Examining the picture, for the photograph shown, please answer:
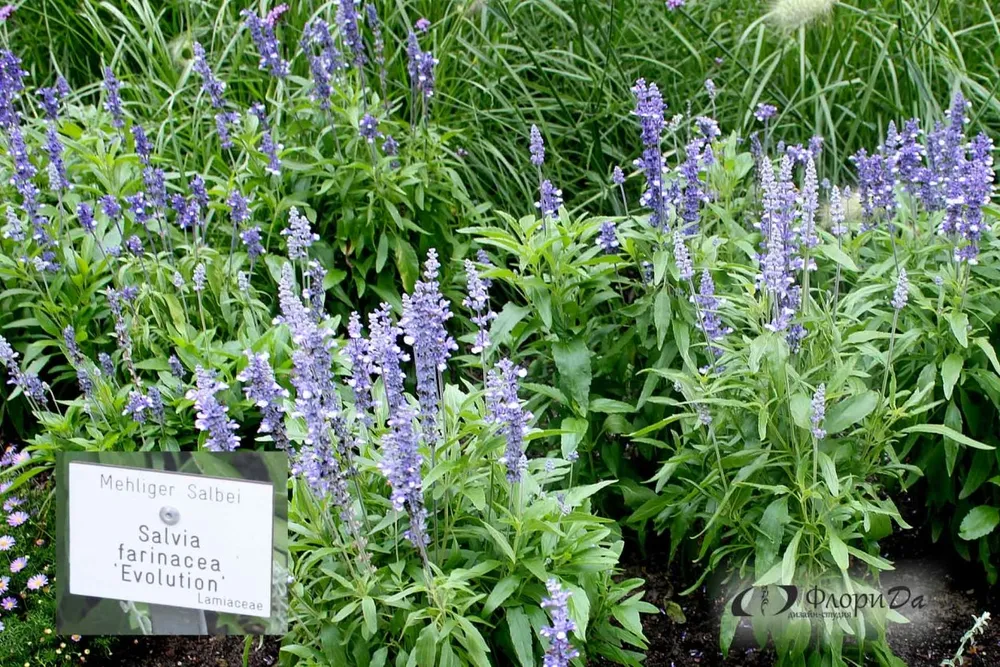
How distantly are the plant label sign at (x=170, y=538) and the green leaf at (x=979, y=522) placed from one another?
2.13m

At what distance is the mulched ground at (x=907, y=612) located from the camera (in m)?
3.49

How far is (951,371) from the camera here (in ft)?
10.4

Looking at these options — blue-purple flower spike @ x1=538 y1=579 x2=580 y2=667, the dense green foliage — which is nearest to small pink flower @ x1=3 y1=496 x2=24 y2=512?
the dense green foliage

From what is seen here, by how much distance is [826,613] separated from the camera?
3.03 meters

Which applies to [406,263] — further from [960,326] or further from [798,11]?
[960,326]

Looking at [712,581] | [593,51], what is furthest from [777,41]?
[712,581]

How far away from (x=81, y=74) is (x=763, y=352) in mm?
4978

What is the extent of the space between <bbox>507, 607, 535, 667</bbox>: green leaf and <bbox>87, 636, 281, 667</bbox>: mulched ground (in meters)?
1.09

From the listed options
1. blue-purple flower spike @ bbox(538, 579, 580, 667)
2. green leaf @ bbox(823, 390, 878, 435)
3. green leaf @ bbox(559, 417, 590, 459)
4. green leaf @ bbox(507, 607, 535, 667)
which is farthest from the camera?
green leaf @ bbox(559, 417, 590, 459)

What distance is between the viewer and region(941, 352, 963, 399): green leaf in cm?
311

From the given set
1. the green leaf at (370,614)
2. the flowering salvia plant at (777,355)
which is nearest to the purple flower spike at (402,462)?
the green leaf at (370,614)

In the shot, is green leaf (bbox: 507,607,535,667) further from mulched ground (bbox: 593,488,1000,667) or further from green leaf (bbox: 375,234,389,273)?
green leaf (bbox: 375,234,389,273)

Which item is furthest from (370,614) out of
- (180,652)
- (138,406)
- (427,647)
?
(180,652)

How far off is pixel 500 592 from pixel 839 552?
0.84 m
